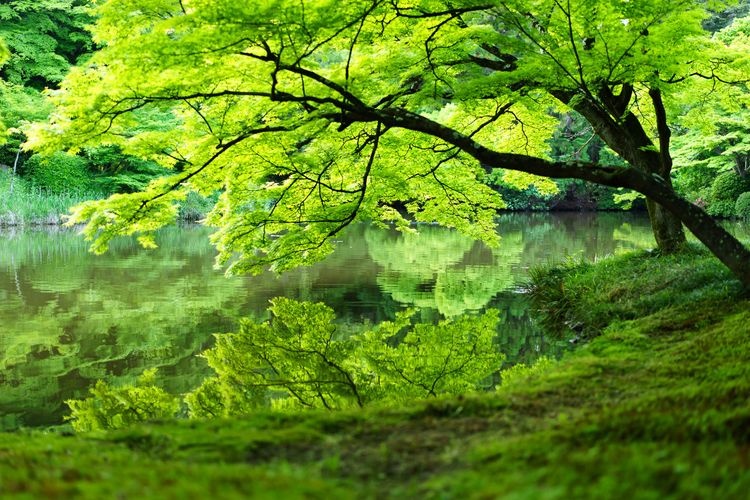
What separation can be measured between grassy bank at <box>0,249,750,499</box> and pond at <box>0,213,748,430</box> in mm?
3144

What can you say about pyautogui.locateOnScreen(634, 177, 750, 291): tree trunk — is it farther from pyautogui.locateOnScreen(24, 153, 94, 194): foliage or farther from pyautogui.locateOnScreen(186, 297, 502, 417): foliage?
pyautogui.locateOnScreen(24, 153, 94, 194): foliage

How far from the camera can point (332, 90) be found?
7.02 metres

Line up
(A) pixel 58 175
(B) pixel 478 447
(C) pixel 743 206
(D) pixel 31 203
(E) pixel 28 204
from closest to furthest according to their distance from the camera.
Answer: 1. (B) pixel 478 447
2. (E) pixel 28 204
3. (D) pixel 31 203
4. (C) pixel 743 206
5. (A) pixel 58 175

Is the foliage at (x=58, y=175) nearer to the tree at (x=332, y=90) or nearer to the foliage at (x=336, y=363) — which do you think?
the tree at (x=332, y=90)

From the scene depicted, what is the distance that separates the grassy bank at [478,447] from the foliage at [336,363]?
2096mm

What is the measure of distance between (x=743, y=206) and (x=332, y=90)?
2600cm

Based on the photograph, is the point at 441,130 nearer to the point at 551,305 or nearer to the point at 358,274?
the point at 551,305

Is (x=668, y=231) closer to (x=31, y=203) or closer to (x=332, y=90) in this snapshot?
(x=332, y=90)

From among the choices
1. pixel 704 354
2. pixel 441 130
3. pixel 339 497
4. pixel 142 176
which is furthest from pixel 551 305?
pixel 142 176

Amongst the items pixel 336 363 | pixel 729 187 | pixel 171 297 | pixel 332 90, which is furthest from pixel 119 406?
pixel 729 187

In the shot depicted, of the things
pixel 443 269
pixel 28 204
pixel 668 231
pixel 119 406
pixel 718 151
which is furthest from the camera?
pixel 718 151

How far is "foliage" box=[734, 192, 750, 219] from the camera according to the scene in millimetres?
27172

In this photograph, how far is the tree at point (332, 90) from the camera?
596cm

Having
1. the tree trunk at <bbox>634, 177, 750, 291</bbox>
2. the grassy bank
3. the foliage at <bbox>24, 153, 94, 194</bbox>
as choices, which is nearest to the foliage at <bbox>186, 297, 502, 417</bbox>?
the grassy bank
